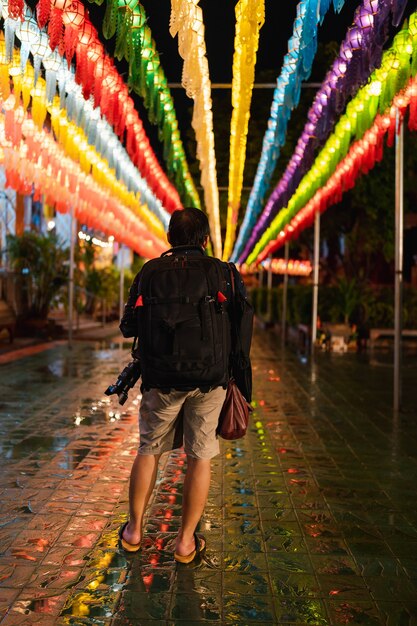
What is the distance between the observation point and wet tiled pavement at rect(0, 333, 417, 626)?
3656 mm

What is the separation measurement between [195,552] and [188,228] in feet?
5.71

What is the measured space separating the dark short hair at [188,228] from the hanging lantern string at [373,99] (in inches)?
143

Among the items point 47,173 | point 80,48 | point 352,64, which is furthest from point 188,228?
point 47,173

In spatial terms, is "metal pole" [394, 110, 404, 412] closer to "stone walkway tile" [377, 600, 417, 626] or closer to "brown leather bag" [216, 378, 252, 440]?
"brown leather bag" [216, 378, 252, 440]

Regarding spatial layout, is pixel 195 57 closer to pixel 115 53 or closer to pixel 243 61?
pixel 243 61

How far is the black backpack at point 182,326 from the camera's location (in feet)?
13.0

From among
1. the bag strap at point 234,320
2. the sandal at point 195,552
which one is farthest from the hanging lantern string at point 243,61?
the sandal at point 195,552

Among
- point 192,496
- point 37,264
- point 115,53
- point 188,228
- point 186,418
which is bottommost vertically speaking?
point 192,496

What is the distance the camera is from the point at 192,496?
4.18m

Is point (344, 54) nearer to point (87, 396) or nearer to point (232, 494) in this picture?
point (232, 494)

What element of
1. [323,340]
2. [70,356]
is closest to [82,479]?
[70,356]

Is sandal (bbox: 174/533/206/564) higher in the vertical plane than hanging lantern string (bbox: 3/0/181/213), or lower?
lower

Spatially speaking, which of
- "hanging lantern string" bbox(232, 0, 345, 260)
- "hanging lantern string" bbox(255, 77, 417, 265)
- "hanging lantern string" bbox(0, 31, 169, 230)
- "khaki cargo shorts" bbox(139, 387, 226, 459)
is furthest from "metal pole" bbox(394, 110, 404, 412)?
"khaki cargo shorts" bbox(139, 387, 226, 459)

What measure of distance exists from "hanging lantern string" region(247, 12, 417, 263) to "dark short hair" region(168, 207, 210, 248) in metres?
3.63
